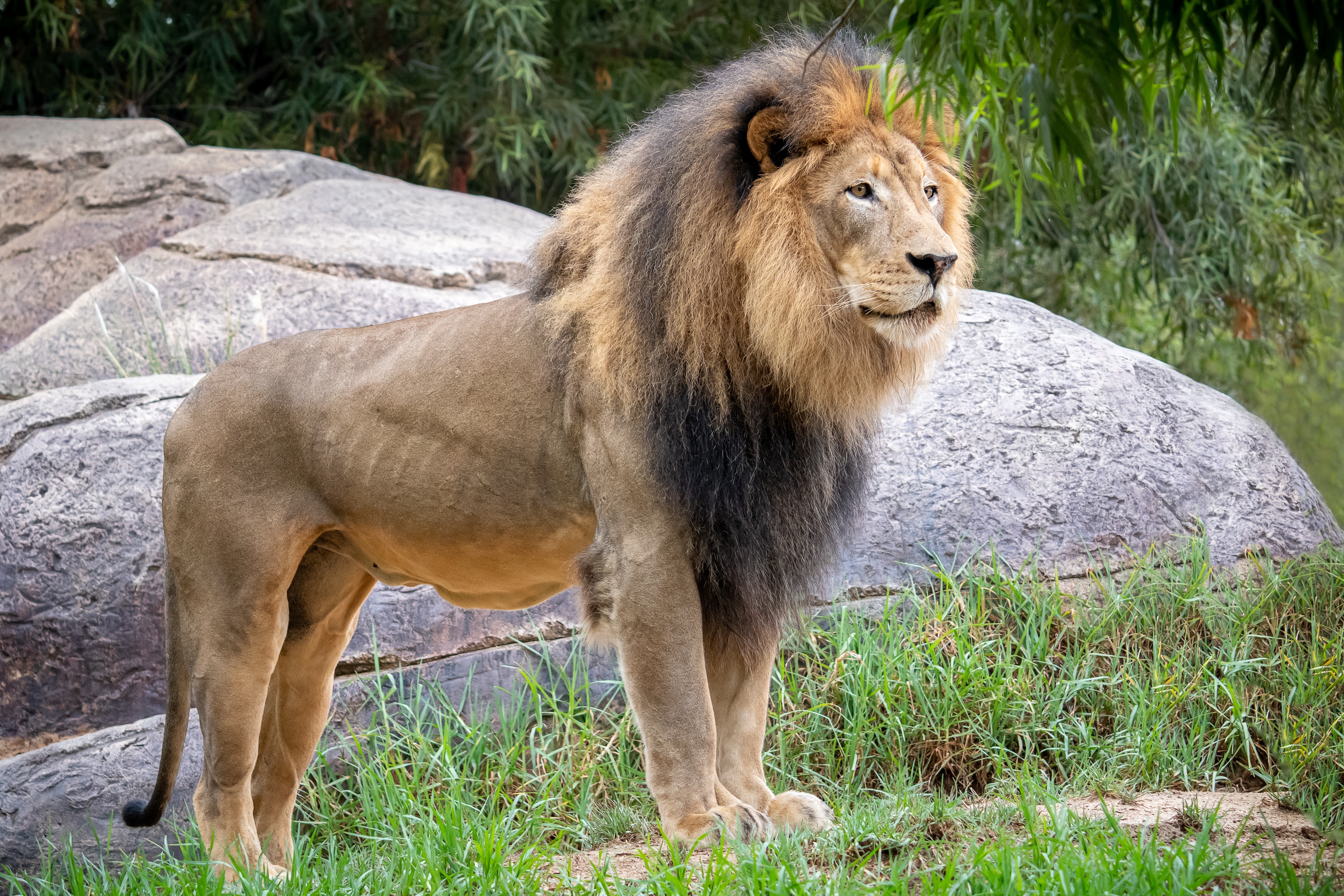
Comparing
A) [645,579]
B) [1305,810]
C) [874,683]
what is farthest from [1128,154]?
[645,579]

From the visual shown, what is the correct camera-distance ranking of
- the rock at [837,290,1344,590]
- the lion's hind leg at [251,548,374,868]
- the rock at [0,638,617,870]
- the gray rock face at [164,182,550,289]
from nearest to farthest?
the lion's hind leg at [251,548,374,868]
the rock at [0,638,617,870]
the rock at [837,290,1344,590]
the gray rock face at [164,182,550,289]

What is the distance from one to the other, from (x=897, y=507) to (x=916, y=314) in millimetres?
1843

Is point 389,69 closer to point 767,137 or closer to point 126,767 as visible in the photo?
point 126,767

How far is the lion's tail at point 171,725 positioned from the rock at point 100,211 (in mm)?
3728

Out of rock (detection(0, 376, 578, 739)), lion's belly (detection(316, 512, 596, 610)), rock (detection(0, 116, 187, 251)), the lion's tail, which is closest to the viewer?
lion's belly (detection(316, 512, 596, 610))

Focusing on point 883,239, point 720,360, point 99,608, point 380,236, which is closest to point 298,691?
point 99,608

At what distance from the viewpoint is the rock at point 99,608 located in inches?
169

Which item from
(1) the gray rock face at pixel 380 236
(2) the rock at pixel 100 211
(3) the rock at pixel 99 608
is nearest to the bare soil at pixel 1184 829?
(3) the rock at pixel 99 608

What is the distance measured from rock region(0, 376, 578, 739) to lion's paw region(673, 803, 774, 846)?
166 cm

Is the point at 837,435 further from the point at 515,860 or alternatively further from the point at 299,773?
the point at 299,773

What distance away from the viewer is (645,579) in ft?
9.17

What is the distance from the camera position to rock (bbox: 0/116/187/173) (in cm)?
697

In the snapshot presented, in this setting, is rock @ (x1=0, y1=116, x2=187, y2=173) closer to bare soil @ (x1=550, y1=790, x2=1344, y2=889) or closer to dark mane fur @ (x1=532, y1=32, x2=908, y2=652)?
dark mane fur @ (x1=532, y1=32, x2=908, y2=652)

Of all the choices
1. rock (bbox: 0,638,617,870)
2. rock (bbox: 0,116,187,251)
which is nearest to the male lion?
rock (bbox: 0,638,617,870)
